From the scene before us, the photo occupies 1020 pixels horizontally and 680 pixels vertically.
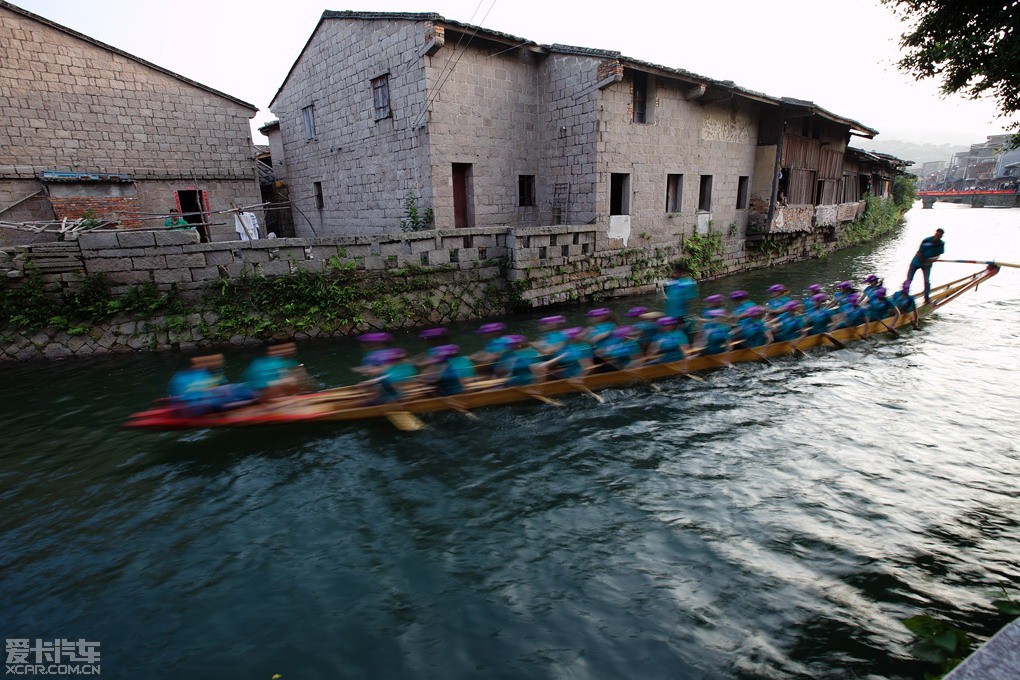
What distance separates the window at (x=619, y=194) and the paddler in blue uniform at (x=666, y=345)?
724 cm

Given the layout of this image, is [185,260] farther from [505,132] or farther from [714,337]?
[714,337]

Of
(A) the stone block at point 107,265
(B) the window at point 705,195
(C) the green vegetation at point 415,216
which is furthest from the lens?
(B) the window at point 705,195

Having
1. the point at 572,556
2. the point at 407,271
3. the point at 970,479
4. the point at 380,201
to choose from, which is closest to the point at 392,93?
the point at 380,201

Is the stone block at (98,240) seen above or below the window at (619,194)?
below

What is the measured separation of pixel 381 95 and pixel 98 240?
25.5 ft

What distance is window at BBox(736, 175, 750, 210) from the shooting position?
18.8 metres

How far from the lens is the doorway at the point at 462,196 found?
13.7 meters

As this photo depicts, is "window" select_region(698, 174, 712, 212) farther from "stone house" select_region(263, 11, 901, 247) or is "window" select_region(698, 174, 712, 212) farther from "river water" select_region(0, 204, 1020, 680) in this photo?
"river water" select_region(0, 204, 1020, 680)

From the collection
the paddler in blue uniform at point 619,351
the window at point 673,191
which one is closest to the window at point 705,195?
the window at point 673,191

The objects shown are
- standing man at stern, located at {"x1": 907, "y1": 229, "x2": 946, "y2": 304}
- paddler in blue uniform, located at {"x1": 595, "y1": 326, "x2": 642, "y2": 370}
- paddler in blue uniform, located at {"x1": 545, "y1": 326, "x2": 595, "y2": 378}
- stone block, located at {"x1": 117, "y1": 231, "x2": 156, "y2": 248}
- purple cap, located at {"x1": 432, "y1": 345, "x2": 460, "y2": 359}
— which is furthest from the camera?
standing man at stern, located at {"x1": 907, "y1": 229, "x2": 946, "y2": 304}

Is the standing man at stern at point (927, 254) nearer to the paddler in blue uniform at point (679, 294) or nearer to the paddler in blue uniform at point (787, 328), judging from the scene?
the paddler in blue uniform at point (787, 328)

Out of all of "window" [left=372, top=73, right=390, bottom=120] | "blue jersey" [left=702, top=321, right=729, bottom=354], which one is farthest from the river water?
"window" [left=372, top=73, right=390, bottom=120]

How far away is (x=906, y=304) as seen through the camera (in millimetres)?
11359

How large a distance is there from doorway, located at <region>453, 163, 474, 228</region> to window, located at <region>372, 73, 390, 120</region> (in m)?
2.42
